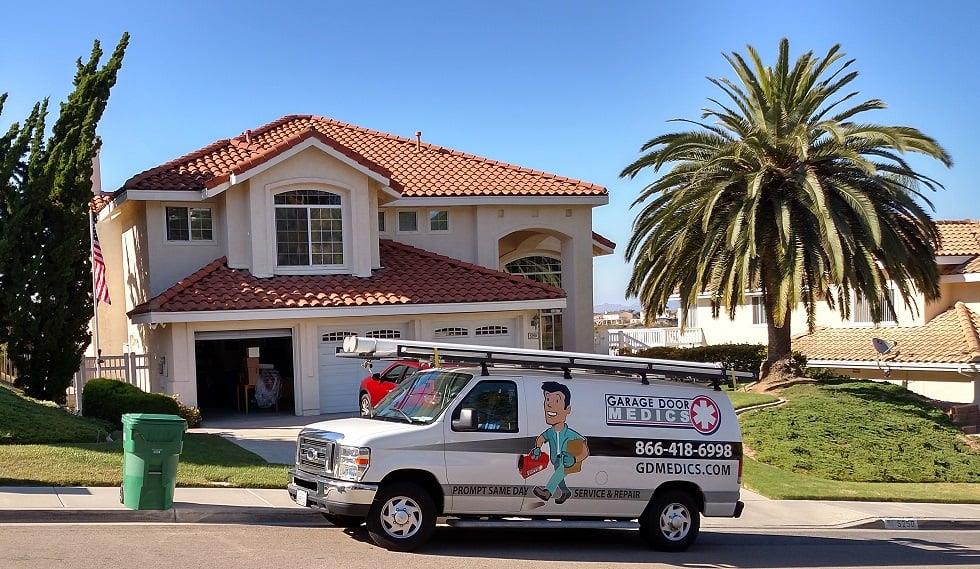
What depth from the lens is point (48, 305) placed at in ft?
71.8

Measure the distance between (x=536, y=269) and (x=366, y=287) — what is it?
858 cm

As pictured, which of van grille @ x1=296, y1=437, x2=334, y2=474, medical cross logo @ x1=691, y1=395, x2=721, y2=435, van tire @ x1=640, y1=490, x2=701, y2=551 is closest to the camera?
van grille @ x1=296, y1=437, x2=334, y2=474

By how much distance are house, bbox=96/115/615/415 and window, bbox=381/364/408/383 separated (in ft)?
8.82

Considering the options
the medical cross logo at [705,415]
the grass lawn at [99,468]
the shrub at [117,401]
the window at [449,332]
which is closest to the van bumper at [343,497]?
the grass lawn at [99,468]

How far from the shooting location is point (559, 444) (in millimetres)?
11727

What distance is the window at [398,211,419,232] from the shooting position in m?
28.5

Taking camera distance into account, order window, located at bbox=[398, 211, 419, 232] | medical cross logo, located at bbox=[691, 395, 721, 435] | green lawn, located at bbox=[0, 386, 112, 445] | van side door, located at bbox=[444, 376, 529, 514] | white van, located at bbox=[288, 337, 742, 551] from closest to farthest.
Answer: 1. white van, located at bbox=[288, 337, 742, 551]
2. van side door, located at bbox=[444, 376, 529, 514]
3. medical cross logo, located at bbox=[691, 395, 721, 435]
4. green lawn, located at bbox=[0, 386, 112, 445]
5. window, located at bbox=[398, 211, 419, 232]

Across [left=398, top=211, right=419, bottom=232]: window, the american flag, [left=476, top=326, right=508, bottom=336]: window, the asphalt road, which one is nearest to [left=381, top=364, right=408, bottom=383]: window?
[left=476, top=326, right=508, bottom=336]: window

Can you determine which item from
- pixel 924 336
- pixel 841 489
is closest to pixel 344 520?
pixel 841 489

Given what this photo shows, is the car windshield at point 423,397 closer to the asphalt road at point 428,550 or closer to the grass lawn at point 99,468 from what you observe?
the asphalt road at point 428,550

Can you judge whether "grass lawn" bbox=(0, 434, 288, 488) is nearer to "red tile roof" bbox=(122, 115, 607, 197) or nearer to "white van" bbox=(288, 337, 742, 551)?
"white van" bbox=(288, 337, 742, 551)

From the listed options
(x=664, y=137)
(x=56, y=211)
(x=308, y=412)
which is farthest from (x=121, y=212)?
(x=664, y=137)

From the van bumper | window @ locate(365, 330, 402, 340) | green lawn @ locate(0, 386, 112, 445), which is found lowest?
the van bumper

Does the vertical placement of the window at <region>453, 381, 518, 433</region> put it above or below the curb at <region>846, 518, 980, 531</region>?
above
